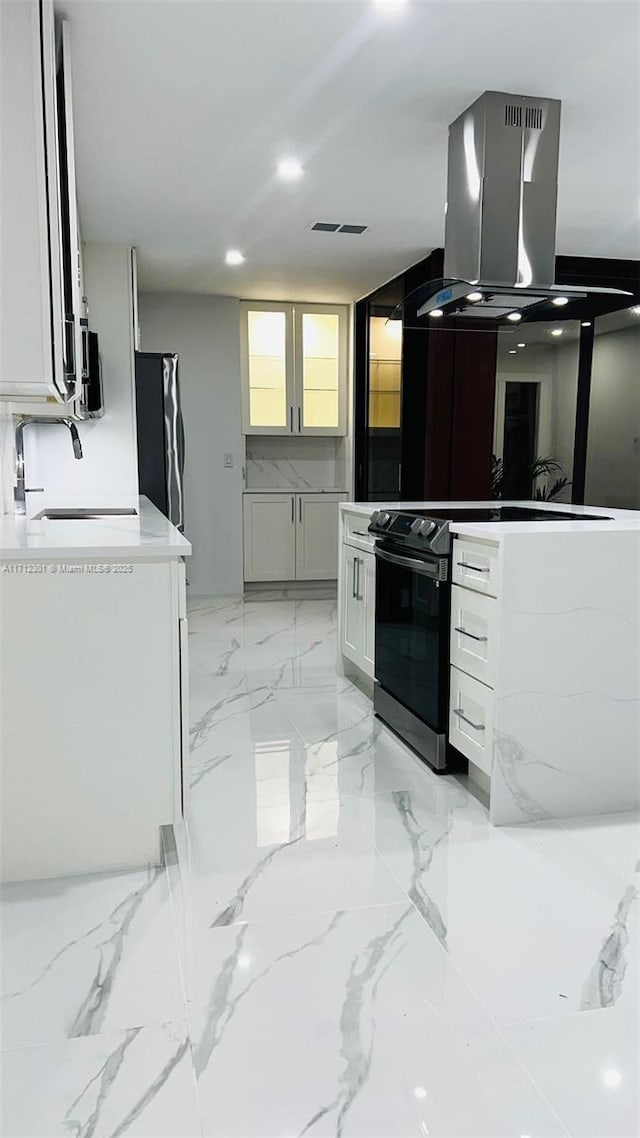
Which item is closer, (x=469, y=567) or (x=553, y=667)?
(x=553, y=667)

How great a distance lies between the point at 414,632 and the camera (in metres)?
2.95

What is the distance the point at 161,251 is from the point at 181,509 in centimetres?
152

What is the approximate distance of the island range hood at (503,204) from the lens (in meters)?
2.73

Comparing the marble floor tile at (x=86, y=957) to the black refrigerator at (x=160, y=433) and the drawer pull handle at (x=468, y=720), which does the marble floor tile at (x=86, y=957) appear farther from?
the black refrigerator at (x=160, y=433)

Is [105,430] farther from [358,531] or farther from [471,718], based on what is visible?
[471,718]

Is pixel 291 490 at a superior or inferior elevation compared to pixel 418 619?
superior

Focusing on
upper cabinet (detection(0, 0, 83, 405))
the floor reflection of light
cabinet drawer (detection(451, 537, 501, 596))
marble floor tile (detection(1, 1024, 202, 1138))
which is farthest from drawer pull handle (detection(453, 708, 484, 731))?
upper cabinet (detection(0, 0, 83, 405))

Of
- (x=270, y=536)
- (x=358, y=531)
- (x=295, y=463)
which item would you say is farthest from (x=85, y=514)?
(x=295, y=463)

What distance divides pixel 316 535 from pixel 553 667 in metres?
4.06

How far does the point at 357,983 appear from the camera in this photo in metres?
1.65

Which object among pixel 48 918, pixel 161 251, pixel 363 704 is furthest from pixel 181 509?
pixel 48 918

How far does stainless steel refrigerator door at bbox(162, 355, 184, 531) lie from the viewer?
190 inches

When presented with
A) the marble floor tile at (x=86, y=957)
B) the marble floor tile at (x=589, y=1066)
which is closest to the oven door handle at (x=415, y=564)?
the marble floor tile at (x=86, y=957)

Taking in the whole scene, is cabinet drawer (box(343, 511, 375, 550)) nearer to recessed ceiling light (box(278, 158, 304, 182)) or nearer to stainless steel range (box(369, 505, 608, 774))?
stainless steel range (box(369, 505, 608, 774))
